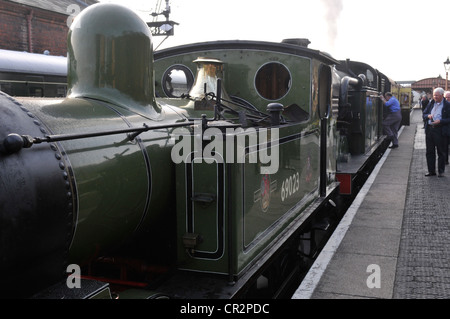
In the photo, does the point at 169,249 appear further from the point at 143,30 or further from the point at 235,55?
the point at 235,55

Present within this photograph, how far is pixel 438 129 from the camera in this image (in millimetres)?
8102

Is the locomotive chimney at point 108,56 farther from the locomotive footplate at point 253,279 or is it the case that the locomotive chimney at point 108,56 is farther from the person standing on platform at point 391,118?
the person standing on platform at point 391,118

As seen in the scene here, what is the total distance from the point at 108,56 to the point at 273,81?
90.3 inches

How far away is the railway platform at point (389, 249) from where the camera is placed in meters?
3.61

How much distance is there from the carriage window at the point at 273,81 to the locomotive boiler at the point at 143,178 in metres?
0.02

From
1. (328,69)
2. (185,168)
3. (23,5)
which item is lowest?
(185,168)

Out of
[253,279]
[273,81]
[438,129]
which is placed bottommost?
[253,279]

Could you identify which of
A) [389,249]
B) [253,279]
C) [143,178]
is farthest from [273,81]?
[143,178]

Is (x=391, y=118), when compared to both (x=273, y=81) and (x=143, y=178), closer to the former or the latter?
(x=273, y=81)

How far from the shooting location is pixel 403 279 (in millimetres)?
3809

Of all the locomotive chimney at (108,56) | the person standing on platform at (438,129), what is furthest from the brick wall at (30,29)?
the locomotive chimney at (108,56)

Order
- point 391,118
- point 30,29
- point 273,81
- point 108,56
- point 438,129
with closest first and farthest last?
point 108,56
point 273,81
point 438,129
point 391,118
point 30,29
